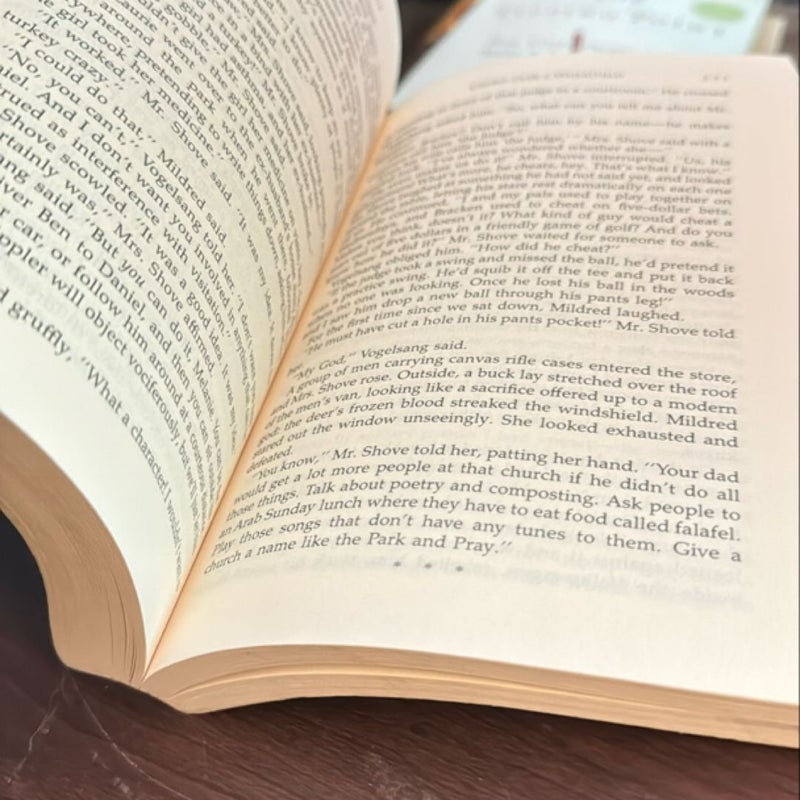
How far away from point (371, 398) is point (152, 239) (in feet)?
0.36

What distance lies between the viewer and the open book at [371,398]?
11.7 inches

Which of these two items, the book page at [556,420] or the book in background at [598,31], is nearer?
the book page at [556,420]

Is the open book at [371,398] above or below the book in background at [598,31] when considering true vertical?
below

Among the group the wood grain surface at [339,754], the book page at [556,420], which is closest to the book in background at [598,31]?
the book page at [556,420]

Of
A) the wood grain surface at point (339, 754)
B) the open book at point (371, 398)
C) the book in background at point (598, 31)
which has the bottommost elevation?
the wood grain surface at point (339, 754)

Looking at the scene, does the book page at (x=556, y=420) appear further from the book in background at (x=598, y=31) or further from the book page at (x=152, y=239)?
the book in background at (x=598, y=31)

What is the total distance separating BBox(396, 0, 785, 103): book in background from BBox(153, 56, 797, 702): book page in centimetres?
17

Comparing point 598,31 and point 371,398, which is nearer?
point 371,398

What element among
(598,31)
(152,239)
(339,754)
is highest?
(598,31)

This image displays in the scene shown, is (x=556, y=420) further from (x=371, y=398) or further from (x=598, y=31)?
(x=598, y=31)

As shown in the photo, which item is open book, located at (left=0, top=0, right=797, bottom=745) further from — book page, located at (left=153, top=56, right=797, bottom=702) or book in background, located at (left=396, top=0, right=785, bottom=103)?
book in background, located at (left=396, top=0, right=785, bottom=103)

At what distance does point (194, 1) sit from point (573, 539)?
0.91 feet

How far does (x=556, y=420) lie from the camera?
13.8 inches

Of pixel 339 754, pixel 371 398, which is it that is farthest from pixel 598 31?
pixel 339 754
